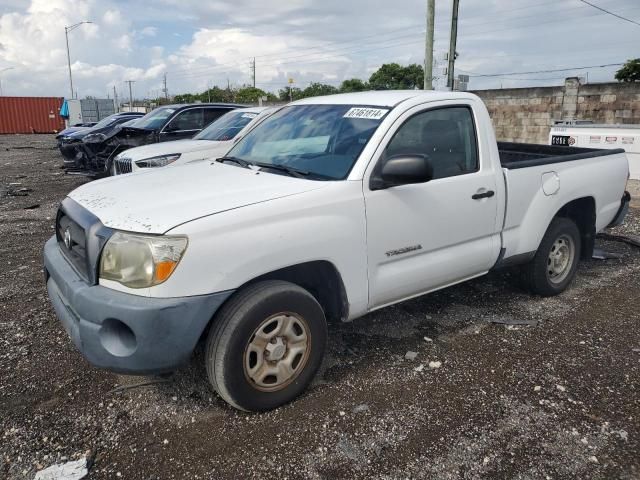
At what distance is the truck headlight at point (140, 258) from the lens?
252 cm

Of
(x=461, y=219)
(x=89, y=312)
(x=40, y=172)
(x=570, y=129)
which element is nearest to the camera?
(x=89, y=312)

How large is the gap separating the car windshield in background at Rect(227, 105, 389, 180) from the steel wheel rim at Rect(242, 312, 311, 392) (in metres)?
0.93

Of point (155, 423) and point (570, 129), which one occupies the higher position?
point (570, 129)

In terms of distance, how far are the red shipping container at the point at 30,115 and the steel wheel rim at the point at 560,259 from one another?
38.6 m

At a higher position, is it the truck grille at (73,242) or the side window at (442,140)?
the side window at (442,140)

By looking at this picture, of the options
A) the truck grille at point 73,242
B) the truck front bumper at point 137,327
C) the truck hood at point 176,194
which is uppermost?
the truck hood at point 176,194

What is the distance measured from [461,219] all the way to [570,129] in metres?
9.33

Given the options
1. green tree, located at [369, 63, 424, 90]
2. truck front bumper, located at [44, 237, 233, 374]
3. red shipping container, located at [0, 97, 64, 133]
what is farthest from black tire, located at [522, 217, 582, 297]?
green tree, located at [369, 63, 424, 90]

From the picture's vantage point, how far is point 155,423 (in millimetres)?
2938

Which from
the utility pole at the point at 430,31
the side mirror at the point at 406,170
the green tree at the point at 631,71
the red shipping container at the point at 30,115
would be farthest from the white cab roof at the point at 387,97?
the red shipping container at the point at 30,115

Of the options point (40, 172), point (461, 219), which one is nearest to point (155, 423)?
point (461, 219)

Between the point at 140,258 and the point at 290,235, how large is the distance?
779 millimetres

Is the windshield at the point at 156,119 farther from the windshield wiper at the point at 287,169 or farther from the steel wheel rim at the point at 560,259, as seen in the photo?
the steel wheel rim at the point at 560,259

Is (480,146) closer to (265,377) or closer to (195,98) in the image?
(265,377)
